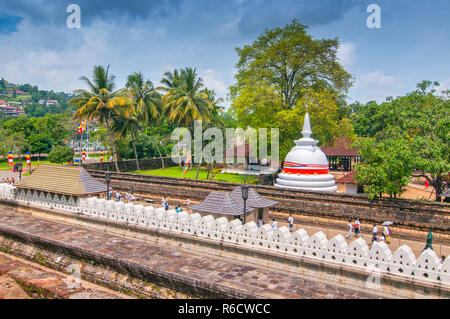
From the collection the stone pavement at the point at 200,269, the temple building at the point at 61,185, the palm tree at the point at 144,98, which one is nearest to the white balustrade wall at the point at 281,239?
the temple building at the point at 61,185

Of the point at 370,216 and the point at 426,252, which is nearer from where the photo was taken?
the point at 426,252

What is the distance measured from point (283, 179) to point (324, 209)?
7.30 m

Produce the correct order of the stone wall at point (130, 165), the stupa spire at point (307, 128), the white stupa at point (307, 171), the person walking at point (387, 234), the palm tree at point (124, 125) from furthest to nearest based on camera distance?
the palm tree at point (124, 125) < the stone wall at point (130, 165) < the stupa spire at point (307, 128) < the white stupa at point (307, 171) < the person walking at point (387, 234)

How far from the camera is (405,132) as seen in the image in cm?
2059

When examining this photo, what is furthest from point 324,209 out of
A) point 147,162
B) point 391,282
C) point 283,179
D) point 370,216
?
point 147,162

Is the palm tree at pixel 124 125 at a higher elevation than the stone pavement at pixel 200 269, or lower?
higher

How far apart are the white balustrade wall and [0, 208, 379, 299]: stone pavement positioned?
90 cm

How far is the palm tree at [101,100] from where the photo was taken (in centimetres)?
3572

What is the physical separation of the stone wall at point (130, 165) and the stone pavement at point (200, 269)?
26.3 meters

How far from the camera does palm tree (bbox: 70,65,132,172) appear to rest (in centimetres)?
3572

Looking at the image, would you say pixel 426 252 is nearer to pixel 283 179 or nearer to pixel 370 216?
pixel 370 216

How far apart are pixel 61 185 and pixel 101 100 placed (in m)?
20.8

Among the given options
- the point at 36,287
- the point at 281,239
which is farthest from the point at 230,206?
the point at 36,287

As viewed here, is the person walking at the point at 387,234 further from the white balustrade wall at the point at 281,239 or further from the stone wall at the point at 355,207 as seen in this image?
the white balustrade wall at the point at 281,239
